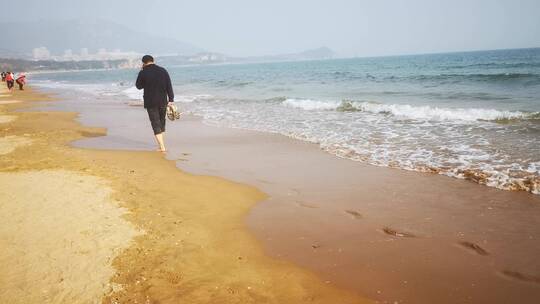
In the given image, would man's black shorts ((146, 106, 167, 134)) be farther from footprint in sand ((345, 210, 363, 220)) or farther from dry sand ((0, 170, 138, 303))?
footprint in sand ((345, 210, 363, 220))

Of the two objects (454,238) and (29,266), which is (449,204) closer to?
(454,238)

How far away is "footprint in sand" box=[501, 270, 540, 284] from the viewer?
3029mm

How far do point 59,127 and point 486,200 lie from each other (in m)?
12.2

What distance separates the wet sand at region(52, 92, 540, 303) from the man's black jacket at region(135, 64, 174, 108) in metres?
1.75

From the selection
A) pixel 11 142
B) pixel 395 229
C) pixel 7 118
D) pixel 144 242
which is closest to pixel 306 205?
pixel 395 229

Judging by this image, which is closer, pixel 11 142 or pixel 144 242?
pixel 144 242

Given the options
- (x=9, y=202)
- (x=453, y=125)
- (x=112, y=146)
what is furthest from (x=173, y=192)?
(x=453, y=125)

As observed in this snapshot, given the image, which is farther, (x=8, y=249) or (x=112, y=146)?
(x=112, y=146)

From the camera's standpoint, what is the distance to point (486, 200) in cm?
480

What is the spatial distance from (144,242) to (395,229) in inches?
107

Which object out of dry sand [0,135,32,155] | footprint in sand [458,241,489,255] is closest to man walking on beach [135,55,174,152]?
dry sand [0,135,32,155]

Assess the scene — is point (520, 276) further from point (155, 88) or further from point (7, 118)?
point (7, 118)

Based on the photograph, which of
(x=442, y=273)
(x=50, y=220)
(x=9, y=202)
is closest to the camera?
(x=442, y=273)

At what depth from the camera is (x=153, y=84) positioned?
25.5 feet
